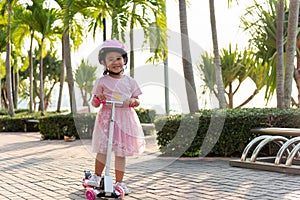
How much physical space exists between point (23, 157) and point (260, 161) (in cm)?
412

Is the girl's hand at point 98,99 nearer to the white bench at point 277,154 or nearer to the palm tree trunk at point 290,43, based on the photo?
the white bench at point 277,154

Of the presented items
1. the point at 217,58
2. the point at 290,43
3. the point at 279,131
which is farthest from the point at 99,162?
the point at 217,58

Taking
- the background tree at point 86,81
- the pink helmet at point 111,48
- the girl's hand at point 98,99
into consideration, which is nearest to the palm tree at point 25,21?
the background tree at point 86,81

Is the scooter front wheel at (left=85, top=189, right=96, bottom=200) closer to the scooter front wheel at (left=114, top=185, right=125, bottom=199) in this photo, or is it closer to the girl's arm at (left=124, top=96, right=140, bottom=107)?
the scooter front wheel at (left=114, top=185, right=125, bottom=199)

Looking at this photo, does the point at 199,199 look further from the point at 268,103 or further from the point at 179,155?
the point at 268,103

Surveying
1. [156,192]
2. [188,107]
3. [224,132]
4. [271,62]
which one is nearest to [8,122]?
[271,62]

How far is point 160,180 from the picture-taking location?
18.7ft

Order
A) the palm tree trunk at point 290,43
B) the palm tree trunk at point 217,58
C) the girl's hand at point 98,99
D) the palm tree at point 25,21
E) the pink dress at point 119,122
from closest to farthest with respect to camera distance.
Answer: the girl's hand at point 98,99
the pink dress at point 119,122
the palm tree trunk at point 290,43
the palm tree trunk at point 217,58
the palm tree at point 25,21

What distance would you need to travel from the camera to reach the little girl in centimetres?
483

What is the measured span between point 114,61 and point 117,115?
0.51 meters

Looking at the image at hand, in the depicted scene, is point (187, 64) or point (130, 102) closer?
point (130, 102)

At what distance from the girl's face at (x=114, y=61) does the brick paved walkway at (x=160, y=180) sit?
1.21m

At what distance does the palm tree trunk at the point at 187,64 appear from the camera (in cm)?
899

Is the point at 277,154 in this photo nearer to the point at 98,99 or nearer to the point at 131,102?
the point at 131,102
